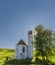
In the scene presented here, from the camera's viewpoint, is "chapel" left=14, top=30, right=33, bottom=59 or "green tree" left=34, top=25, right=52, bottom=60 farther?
"chapel" left=14, top=30, right=33, bottom=59

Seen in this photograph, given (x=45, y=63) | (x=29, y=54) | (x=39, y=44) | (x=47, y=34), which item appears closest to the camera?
(x=45, y=63)

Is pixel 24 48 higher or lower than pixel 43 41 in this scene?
lower

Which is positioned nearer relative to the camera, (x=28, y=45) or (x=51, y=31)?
(x=51, y=31)

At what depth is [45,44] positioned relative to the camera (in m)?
81.8

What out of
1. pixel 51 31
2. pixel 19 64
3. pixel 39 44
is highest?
pixel 51 31

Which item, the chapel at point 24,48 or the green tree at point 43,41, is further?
the chapel at point 24,48

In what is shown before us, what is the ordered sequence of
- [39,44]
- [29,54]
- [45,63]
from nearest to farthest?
[45,63], [39,44], [29,54]

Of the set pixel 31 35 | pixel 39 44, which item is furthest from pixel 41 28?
pixel 31 35

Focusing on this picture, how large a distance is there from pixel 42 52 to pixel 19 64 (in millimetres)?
9630

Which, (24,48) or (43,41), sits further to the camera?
(24,48)

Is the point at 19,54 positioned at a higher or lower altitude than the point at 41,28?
lower

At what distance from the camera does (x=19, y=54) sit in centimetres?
10056

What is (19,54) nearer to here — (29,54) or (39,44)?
(29,54)

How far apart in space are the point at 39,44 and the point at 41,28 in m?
8.90
